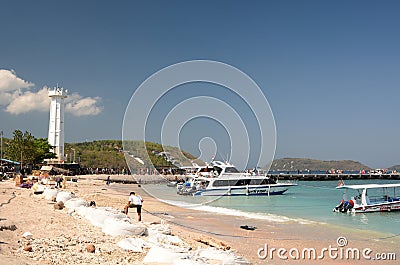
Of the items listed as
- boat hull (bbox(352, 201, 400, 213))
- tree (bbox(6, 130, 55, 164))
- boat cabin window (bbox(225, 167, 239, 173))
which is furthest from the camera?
tree (bbox(6, 130, 55, 164))

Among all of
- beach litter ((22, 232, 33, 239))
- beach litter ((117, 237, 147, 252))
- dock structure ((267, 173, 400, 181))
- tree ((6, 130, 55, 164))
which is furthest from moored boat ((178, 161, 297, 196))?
dock structure ((267, 173, 400, 181))

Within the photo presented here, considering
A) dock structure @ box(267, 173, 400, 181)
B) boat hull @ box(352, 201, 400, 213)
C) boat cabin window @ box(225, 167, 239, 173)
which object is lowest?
dock structure @ box(267, 173, 400, 181)

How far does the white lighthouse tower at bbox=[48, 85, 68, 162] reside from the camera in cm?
6372

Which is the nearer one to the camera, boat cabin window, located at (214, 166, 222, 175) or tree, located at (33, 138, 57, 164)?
boat cabin window, located at (214, 166, 222, 175)

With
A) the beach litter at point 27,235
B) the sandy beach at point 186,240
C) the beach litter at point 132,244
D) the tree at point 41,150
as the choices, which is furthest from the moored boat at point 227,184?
the beach litter at point 27,235

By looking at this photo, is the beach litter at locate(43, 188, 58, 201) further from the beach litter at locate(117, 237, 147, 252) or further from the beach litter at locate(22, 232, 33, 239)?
the beach litter at locate(117, 237, 147, 252)

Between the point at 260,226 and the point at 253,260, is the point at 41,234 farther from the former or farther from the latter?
the point at 260,226

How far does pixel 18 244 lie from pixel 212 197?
98.4ft

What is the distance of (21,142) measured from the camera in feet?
163

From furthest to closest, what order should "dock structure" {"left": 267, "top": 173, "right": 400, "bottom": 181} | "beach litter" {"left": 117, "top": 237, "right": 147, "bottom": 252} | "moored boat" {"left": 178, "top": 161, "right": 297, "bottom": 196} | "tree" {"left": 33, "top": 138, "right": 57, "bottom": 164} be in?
"dock structure" {"left": 267, "top": 173, "right": 400, "bottom": 181}
"tree" {"left": 33, "top": 138, "right": 57, "bottom": 164}
"moored boat" {"left": 178, "top": 161, "right": 297, "bottom": 196}
"beach litter" {"left": 117, "top": 237, "right": 147, "bottom": 252}

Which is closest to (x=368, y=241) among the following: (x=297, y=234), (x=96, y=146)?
(x=297, y=234)

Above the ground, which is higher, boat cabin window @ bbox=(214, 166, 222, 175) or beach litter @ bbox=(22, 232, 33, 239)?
boat cabin window @ bbox=(214, 166, 222, 175)

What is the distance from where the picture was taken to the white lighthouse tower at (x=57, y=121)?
6372cm

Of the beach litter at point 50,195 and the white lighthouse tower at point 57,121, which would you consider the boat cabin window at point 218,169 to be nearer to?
the beach litter at point 50,195
